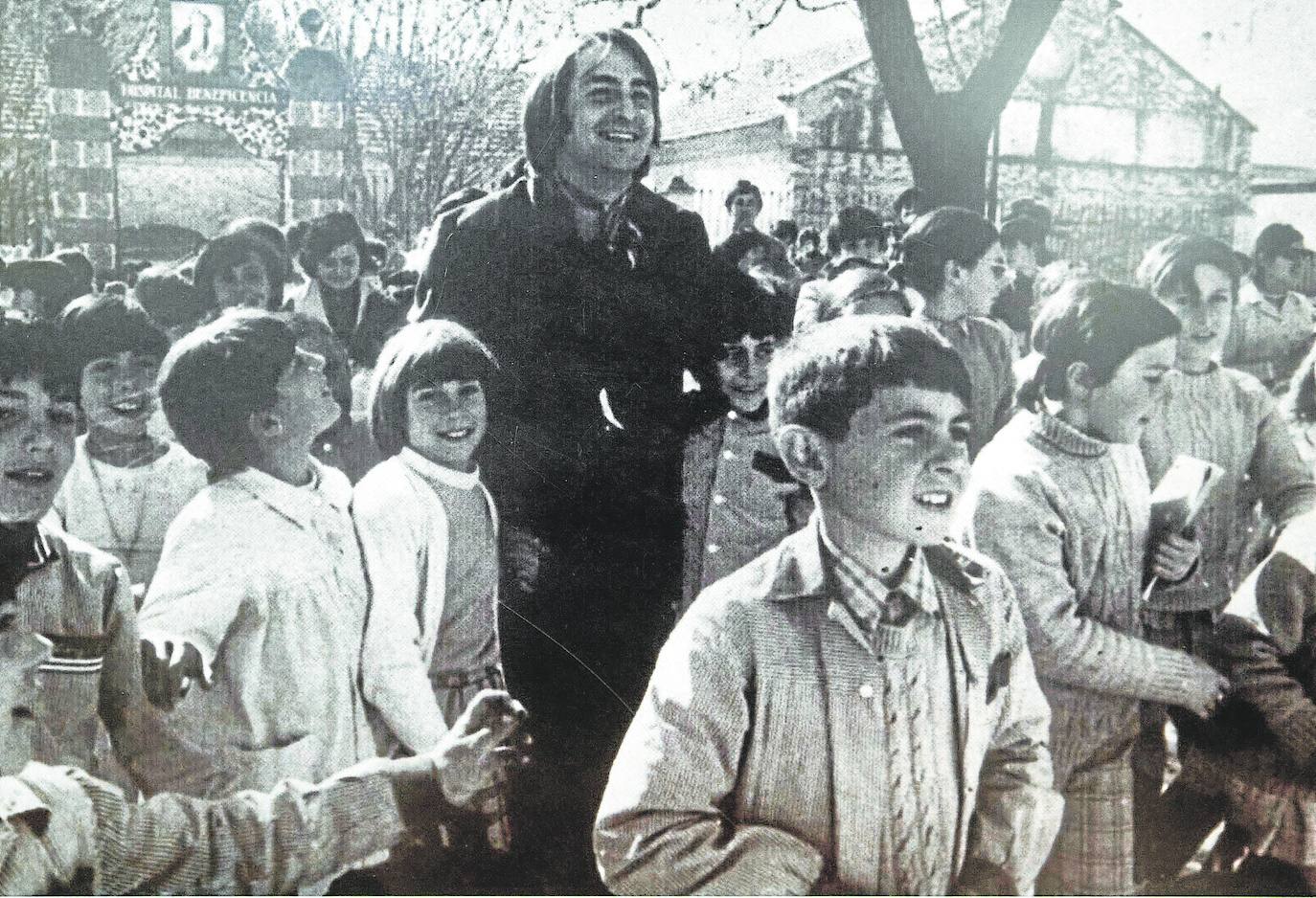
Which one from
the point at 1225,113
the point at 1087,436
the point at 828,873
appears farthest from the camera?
the point at 1225,113

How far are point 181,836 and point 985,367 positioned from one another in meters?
2.27

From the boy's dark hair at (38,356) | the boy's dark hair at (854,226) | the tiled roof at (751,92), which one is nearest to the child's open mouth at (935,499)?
the boy's dark hair at (854,226)

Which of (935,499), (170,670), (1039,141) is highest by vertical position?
(1039,141)

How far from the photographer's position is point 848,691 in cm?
328

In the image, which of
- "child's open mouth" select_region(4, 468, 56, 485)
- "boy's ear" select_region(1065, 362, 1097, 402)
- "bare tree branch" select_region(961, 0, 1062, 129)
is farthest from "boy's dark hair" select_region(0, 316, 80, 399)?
"boy's ear" select_region(1065, 362, 1097, 402)

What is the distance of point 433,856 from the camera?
3.51 m

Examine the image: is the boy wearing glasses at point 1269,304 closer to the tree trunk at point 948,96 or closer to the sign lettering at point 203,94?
the tree trunk at point 948,96

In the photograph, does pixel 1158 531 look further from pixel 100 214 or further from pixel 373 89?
pixel 100 214

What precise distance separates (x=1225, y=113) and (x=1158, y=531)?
3.80 ft

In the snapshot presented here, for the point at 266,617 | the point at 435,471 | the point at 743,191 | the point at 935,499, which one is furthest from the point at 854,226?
the point at 266,617

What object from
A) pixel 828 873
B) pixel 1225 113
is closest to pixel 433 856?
pixel 828 873

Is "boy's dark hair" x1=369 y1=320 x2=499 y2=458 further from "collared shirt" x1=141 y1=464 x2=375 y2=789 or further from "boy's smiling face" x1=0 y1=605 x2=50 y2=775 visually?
"boy's smiling face" x1=0 y1=605 x2=50 y2=775

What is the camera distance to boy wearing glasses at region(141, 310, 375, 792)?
3.26m

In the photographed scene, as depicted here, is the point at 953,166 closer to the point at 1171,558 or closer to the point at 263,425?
the point at 1171,558
